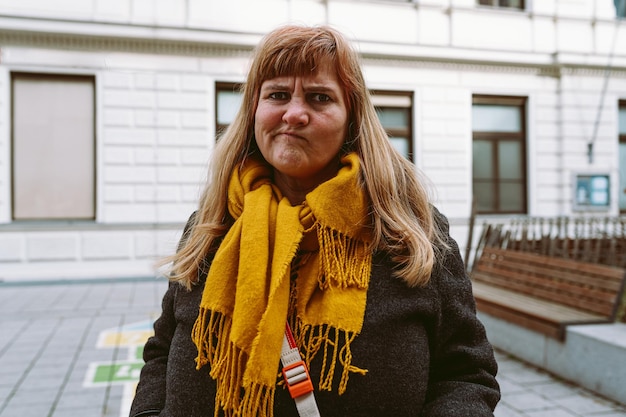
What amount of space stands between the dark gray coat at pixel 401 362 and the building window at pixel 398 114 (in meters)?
9.48

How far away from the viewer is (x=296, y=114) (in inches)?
54.9

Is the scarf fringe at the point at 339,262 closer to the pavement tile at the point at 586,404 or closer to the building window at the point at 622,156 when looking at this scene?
the pavement tile at the point at 586,404

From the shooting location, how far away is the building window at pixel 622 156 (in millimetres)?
11805

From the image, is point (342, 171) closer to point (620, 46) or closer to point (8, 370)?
point (8, 370)

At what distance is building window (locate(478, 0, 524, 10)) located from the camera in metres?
11.4

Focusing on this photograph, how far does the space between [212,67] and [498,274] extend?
6.49 meters

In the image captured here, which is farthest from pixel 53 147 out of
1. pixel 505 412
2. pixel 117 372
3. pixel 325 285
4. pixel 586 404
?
pixel 325 285


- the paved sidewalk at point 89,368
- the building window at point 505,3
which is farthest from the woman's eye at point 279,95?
the building window at point 505,3

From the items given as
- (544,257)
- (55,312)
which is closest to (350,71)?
(544,257)

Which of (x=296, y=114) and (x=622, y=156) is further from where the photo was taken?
(x=622, y=156)

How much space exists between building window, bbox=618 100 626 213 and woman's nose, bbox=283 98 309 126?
12.5 m

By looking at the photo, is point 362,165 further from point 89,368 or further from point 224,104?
point 224,104

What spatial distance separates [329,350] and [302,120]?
2.02ft

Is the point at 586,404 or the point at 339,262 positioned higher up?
the point at 339,262
